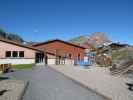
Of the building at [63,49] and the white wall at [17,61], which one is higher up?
the building at [63,49]

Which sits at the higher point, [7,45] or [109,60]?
[7,45]

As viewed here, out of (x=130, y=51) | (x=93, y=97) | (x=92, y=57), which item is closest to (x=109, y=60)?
(x=130, y=51)

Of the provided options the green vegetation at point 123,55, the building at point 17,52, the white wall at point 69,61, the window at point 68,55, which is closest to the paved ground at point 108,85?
the green vegetation at point 123,55

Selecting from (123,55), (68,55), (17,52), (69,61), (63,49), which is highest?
(63,49)

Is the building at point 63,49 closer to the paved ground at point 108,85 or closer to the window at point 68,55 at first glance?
the window at point 68,55

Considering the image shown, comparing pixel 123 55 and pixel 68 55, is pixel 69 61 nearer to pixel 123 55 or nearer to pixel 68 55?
pixel 68 55

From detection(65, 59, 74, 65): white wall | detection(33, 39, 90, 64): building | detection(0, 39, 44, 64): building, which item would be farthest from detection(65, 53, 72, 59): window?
detection(0, 39, 44, 64): building

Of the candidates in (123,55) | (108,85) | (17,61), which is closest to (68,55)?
(17,61)

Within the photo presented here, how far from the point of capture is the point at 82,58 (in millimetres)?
53500

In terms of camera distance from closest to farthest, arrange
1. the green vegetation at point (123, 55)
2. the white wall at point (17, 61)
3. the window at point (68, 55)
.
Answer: the green vegetation at point (123, 55) → the white wall at point (17, 61) → the window at point (68, 55)

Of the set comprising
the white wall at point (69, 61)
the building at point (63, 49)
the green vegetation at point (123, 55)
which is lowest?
the white wall at point (69, 61)

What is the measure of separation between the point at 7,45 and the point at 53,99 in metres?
35.1

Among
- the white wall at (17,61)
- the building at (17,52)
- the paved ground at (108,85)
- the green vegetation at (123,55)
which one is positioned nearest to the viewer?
the paved ground at (108,85)

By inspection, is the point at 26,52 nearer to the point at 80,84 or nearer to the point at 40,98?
the point at 80,84
